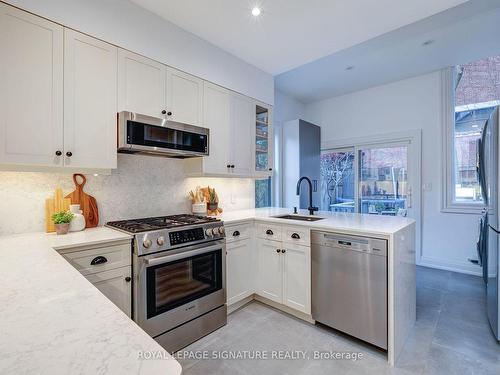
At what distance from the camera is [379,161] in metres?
4.49

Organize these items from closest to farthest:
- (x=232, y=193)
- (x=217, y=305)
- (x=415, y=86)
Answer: (x=217, y=305) → (x=232, y=193) → (x=415, y=86)

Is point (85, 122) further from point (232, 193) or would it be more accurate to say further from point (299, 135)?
point (299, 135)

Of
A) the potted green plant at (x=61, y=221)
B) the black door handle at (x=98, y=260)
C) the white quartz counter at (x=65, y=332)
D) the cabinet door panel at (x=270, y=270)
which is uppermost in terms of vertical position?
the potted green plant at (x=61, y=221)

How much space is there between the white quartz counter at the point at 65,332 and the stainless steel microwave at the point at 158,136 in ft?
3.94

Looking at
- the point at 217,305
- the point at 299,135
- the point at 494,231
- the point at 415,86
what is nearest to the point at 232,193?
the point at 217,305

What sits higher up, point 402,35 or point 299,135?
point 402,35

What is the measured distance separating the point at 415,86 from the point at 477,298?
3.08 metres

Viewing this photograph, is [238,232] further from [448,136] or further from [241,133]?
[448,136]

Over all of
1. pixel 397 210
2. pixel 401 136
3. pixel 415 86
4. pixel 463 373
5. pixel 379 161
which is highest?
pixel 415 86

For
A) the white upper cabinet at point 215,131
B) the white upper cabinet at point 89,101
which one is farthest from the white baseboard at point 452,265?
the white upper cabinet at point 89,101

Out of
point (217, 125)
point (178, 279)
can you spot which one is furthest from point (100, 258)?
point (217, 125)

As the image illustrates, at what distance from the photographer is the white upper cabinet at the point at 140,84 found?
205 centimetres

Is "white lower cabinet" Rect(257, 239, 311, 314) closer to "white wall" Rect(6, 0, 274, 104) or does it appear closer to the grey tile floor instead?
the grey tile floor

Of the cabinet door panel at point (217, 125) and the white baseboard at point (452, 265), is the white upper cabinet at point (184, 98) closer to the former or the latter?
the cabinet door panel at point (217, 125)
